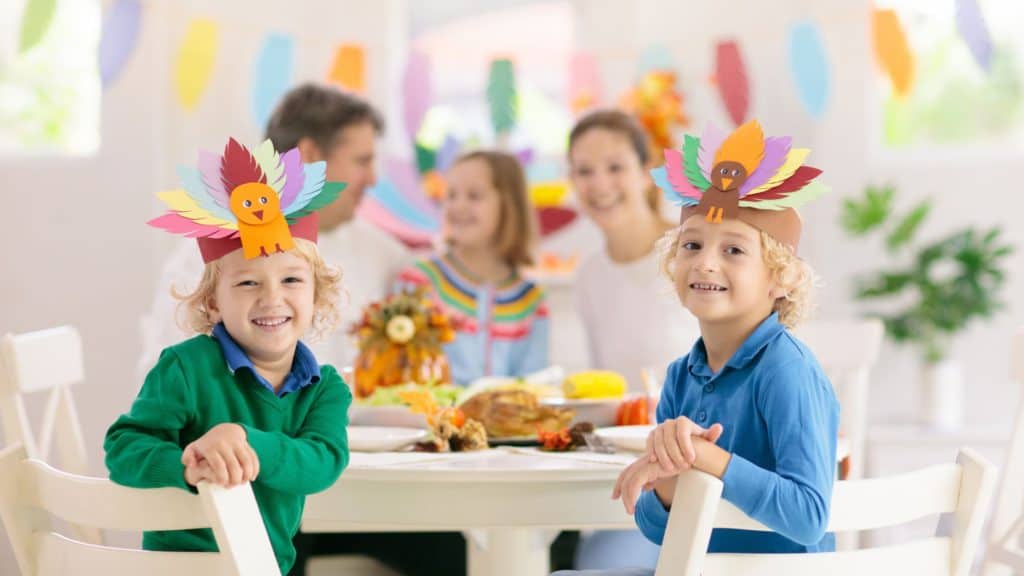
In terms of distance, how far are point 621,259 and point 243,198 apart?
5.68ft

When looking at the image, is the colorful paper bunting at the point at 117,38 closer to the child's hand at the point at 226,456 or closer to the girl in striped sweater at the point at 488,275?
the girl in striped sweater at the point at 488,275

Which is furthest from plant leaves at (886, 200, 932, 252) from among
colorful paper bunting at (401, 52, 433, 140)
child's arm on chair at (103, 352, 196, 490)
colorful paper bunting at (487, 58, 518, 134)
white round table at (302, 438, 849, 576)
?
child's arm on chair at (103, 352, 196, 490)

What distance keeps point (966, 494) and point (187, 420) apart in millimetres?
908

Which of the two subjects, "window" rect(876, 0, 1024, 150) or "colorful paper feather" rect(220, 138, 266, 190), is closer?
"colorful paper feather" rect(220, 138, 266, 190)

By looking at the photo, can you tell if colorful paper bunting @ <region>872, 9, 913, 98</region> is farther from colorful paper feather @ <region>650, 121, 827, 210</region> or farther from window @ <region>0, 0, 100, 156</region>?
window @ <region>0, 0, 100, 156</region>

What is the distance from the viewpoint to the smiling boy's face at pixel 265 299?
5.22 feet

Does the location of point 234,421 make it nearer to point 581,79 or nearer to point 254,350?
point 254,350

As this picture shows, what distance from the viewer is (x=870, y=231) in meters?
3.95

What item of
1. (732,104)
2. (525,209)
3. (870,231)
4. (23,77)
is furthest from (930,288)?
(23,77)

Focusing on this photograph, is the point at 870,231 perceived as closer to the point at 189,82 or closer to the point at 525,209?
the point at 525,209

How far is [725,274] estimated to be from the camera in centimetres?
158

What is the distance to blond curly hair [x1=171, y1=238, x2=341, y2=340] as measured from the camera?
1.63 meters

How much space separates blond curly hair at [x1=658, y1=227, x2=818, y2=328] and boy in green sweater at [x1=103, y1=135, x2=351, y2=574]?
45cm

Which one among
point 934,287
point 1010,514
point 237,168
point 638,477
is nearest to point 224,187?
point 237,168
